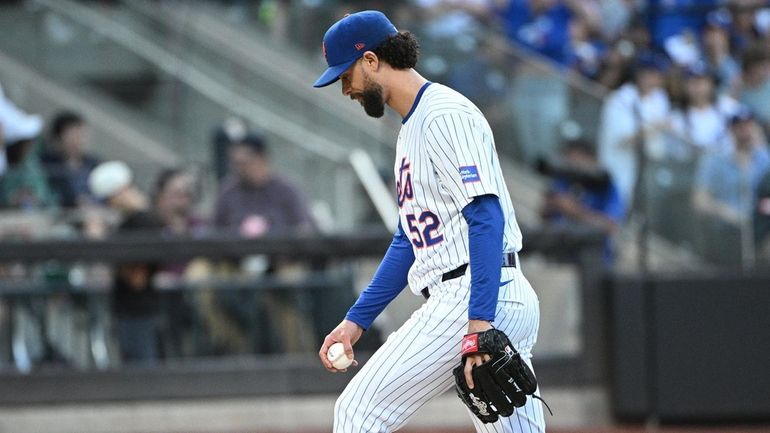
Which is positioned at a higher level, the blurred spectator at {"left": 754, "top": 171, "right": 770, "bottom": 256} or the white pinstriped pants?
the blurred spectator at {"left": 754, "top": 171, "right": 770, "bottom": 256}

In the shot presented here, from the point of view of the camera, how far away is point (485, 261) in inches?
174

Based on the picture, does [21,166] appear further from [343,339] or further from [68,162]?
[343,339]

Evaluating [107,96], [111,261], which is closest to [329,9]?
[107,96]

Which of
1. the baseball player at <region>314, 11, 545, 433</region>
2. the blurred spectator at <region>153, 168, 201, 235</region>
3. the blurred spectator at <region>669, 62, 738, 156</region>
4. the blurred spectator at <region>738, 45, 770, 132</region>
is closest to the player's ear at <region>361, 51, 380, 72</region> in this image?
the baseball player at <region>314, 11, 545, 433</region>

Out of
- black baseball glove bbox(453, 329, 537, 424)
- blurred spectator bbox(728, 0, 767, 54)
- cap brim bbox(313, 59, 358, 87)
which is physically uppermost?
blurred spectator bbox(728, 0, 767, 54)

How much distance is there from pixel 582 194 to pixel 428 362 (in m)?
5.71

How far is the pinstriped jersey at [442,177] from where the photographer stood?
4.52m

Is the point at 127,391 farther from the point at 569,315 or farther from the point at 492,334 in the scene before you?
the point at 492,334

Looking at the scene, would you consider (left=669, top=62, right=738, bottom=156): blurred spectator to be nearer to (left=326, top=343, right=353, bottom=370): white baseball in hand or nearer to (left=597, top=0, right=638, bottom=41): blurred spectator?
(left=597, top=0, right=638, bottom=41): blurred spectator

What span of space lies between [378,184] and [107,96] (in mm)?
3071

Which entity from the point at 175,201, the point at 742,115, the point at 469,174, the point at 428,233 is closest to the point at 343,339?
the point at 428,233

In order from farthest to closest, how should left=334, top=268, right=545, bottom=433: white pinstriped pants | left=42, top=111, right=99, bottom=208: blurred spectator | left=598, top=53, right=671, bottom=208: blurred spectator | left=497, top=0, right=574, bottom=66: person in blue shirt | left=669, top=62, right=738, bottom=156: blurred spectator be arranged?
left=497, top=0, right=574, bottom=66: person in blue shirt → left=669, top=62, right=738, bottom=156: blurred spectator → left=598, top=53, right=671, bottom=208: blurred spectator → left=42, top=111, right=99, bottom=208: blurred spectator → left=334, top=268, right=545, bottom=433: white pinstriped pants

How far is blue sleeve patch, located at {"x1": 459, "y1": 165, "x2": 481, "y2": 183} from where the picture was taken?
449cm

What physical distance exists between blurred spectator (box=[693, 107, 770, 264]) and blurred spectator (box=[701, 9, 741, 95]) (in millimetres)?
3155
